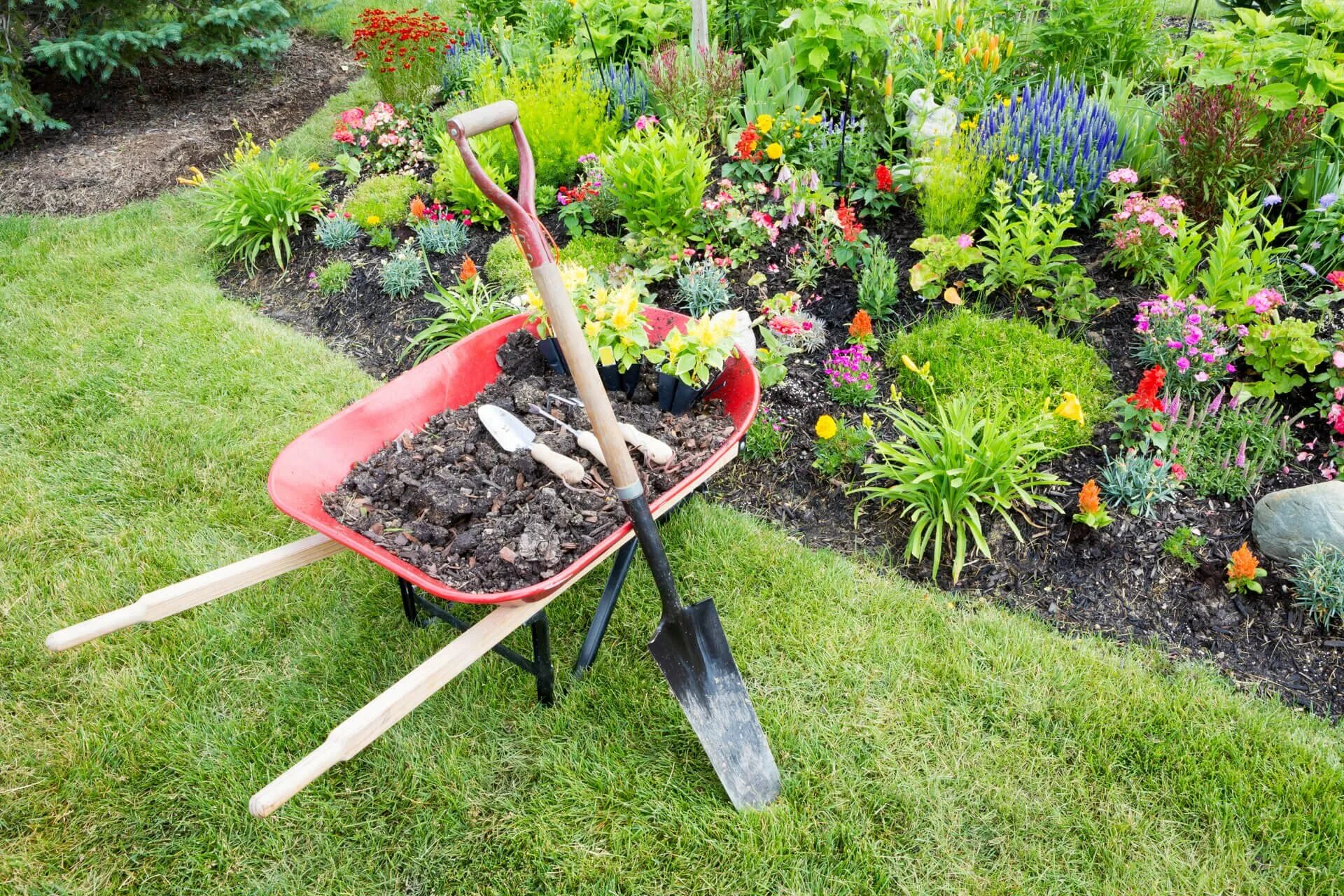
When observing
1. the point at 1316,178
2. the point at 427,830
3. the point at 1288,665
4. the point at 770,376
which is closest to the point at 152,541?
the point at 427,830

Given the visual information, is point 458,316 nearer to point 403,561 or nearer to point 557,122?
Answer: point 557,122

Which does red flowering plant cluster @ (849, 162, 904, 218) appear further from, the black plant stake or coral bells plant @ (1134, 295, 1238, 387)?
coral bells plant @ (1134, 295, 1238, 387)

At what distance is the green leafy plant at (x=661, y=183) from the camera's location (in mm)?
3283

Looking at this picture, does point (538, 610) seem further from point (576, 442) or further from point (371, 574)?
point (371, 574)

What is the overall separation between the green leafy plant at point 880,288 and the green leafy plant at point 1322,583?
153cm

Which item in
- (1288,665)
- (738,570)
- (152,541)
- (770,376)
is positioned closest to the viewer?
(1288,665)

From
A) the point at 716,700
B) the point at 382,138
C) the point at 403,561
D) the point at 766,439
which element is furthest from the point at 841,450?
the point at 382,138

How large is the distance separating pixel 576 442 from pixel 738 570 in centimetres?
66

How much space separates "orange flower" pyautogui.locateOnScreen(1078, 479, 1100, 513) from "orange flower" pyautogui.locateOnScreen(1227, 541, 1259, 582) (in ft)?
1.18

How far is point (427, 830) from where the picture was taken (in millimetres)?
1981

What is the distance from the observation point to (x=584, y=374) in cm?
164

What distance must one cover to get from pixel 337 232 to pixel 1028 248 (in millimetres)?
3204

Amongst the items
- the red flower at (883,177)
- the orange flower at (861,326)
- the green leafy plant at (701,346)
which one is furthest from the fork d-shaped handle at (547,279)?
the red flower at (883,177)


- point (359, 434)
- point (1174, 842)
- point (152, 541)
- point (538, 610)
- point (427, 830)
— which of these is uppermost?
point (359, 434)
